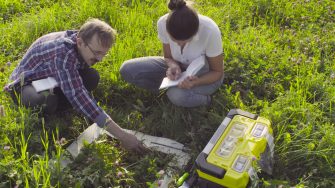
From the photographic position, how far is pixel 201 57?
297 cm

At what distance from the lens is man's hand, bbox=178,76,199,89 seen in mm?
2869

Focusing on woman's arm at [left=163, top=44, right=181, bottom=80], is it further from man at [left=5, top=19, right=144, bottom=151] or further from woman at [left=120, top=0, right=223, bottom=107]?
man at [left=5, top=19, right=144, bottom=151]

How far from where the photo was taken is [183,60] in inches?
122

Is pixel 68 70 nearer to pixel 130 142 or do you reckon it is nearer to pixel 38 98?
pixel 38 98

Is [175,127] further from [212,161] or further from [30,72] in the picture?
[30,72]

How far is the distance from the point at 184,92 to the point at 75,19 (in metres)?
1.75

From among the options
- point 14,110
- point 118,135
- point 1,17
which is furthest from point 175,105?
point 1,17

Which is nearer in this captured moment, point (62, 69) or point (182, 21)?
point (182, 21)

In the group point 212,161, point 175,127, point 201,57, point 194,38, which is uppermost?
point 194,38

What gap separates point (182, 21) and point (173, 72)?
0.55 metres

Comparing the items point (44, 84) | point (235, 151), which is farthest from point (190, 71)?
point (44, 84)

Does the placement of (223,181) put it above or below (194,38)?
below

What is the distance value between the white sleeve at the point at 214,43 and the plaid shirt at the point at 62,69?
34.7 inches


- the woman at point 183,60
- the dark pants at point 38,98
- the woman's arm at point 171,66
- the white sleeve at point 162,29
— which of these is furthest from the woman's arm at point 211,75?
the dark pants at point 38,98
